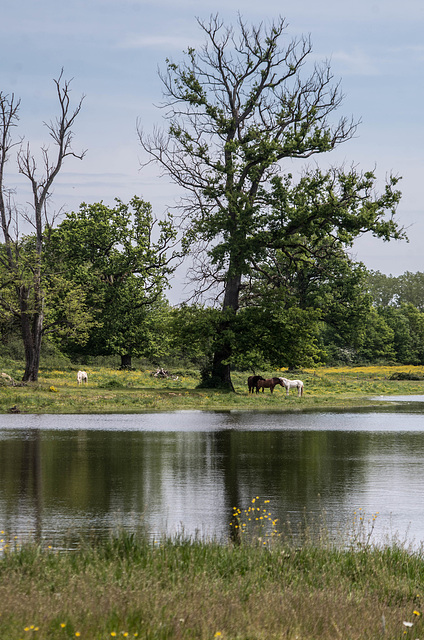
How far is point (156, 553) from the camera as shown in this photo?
794cm

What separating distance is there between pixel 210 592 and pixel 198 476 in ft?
28.5

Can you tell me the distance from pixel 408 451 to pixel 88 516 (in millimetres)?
10973

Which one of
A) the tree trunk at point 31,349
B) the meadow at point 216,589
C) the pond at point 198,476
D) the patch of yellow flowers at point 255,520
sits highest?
the tree trunk at point 31,349

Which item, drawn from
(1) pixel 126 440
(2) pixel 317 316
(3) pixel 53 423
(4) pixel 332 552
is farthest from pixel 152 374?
(4) pixel 332 552

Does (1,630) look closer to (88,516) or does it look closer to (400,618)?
(400,618)

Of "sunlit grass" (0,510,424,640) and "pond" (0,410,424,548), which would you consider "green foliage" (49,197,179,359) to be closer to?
"pond" (0,410,424,548)

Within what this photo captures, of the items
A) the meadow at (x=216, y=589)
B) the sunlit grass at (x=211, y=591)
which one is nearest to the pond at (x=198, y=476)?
the meadow at (x=216, y=589)

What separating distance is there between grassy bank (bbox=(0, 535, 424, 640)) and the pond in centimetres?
102

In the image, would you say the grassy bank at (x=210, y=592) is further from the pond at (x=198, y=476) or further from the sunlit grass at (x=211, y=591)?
the pond at (x=198, y=476)

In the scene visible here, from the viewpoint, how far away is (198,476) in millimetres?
14953

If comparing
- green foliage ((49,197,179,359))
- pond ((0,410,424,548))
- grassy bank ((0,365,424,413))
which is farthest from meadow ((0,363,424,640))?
green foliage ((49,197,179,359))

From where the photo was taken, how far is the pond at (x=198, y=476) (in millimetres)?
10570

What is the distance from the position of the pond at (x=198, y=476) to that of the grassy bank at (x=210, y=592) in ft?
3.34

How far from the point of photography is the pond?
10.6 m
